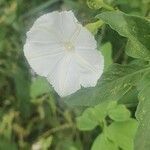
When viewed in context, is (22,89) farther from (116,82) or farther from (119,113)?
(116,82)

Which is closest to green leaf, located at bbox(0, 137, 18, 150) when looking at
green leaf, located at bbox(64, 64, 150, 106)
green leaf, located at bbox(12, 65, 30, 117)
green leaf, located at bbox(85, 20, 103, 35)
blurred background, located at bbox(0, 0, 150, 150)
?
blurred background, located at bbox(0, 0, 150, 150)

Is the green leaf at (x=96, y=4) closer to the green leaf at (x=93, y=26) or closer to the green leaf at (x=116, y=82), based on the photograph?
the green leaf at (x=93, y=26)

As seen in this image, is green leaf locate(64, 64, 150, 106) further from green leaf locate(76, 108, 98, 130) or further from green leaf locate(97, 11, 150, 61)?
green leaf locate(76, 108, 98, 130)

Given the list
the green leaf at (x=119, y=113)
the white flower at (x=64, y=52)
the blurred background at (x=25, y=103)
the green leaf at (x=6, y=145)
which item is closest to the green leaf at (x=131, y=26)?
the white flower at (x=64, y=52)

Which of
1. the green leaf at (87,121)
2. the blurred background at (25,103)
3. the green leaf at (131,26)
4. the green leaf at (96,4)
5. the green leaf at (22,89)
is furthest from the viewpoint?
the green leaf at (22,89)

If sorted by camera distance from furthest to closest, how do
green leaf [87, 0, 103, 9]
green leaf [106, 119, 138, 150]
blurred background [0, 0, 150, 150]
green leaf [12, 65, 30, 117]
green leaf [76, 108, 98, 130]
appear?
green leaf [12, 65, 30, 117] < blurred background [0, 0, 150, 150] < green leaf [76, 108, 98, 130] < green leaf [106, 119, 138, 150] < green leaf [87, 0, 103, 9]

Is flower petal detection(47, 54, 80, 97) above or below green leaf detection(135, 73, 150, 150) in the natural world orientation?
above

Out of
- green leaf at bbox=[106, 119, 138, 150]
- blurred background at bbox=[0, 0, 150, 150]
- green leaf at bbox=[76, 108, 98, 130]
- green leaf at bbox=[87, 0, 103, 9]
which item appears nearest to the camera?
green leaf at bbox=[87, 0, 103, 9]

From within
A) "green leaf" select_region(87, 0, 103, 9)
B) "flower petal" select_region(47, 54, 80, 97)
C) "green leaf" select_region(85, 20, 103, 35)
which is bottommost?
"flower petal" select_region(47, 54, 80, 97)

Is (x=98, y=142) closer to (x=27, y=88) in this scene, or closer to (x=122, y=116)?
(x=122, y=116)
